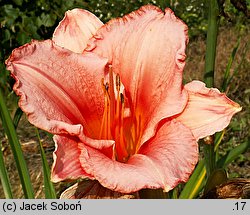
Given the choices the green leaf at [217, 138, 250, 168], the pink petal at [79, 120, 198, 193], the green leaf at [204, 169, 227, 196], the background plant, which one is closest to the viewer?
the pink petal at [79, 120, 198, 193]

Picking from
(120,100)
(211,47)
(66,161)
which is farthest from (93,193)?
(211,47)

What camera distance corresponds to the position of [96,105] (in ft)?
2.38

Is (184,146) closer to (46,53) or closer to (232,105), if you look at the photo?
(232,105)

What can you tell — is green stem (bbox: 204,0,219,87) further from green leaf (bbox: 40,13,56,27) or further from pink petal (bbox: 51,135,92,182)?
green leaf (bbox: 40,13,56,27)

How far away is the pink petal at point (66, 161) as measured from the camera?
22.8 inches

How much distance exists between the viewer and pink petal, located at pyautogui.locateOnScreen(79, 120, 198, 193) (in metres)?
0.57

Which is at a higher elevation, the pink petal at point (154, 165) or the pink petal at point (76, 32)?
the pink petal at point (76, 32)

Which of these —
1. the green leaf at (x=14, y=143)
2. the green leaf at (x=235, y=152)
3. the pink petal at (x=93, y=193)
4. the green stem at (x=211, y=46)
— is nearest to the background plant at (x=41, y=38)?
the green leaf at (x=14, y=143)

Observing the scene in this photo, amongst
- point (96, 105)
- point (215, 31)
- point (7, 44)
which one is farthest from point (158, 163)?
point (7, 44)

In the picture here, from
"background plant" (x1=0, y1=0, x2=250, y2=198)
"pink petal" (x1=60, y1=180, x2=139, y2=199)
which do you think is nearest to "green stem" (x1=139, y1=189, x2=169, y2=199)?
"pink petal" (x1=60, y1=180, x2=139, y2=199)

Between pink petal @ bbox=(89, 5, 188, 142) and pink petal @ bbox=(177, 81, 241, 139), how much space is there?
0.10 ft

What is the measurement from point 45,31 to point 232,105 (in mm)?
1987

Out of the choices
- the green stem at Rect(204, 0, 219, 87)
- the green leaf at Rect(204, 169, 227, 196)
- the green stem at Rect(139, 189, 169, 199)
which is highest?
the green stem at Rect(204, 0, 219, 87)

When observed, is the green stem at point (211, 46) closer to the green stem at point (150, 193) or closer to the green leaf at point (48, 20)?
the green stem at point (150, 193)
